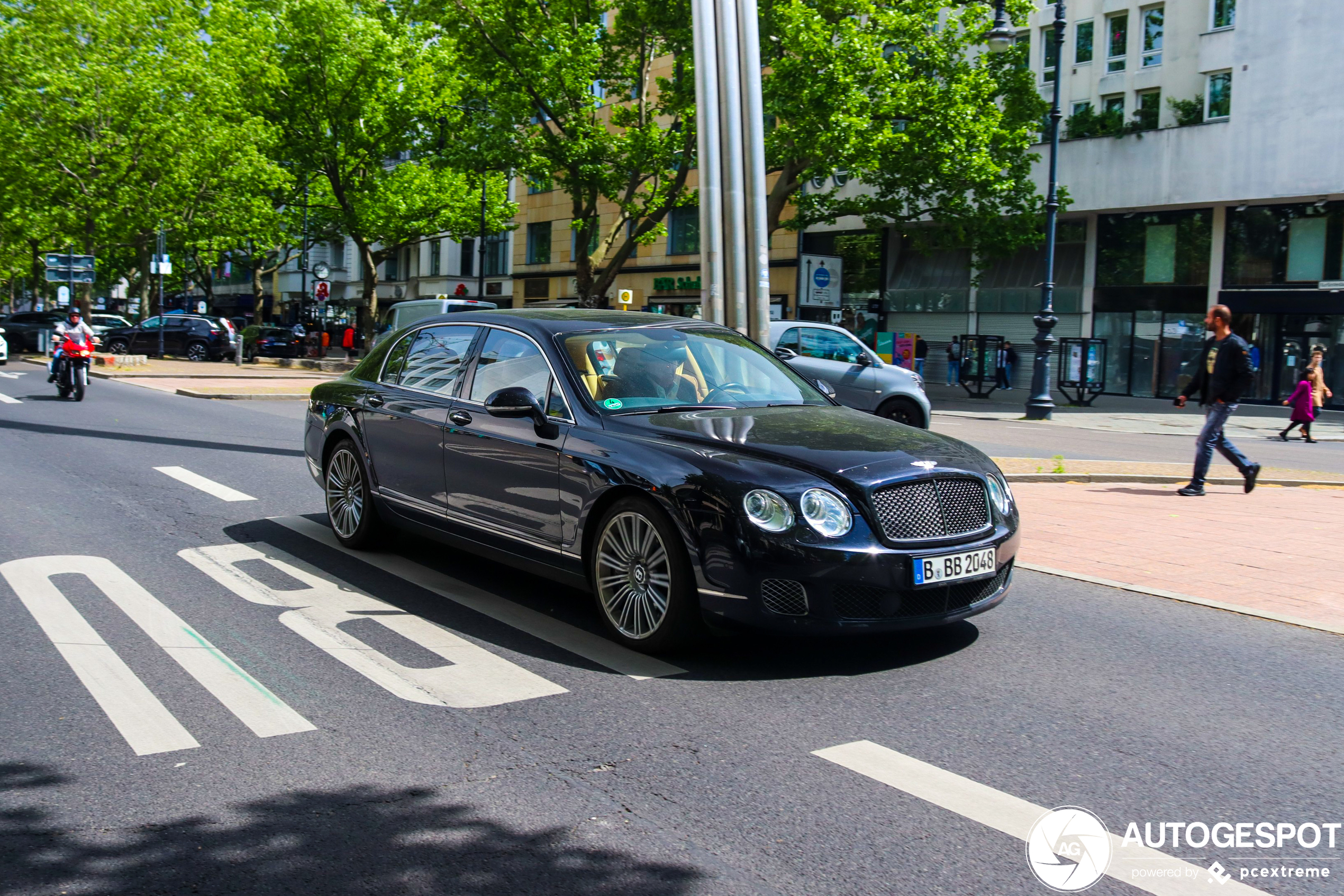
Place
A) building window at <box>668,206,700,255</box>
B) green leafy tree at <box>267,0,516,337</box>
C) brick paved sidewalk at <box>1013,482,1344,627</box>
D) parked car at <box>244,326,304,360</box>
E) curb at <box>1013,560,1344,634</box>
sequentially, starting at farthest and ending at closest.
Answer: building window at <box>668,206,700,255</box> < parked car at <box>244,326,304,360</box> < green leafy tree at <box>267,0,516,337</box> < brick paved sidewalk at <box>1013,482,1344,627</box> < curb at <box>1013,560,1344,634</box>

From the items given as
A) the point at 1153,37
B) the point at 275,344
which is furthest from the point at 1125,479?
the point at 275,344

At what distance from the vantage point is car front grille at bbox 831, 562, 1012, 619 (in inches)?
194

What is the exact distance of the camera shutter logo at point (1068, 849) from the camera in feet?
10.6

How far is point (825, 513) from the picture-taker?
493 centimetres

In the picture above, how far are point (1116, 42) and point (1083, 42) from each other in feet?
3.71

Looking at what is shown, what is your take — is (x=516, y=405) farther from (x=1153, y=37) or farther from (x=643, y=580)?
(x=1153, y=37)

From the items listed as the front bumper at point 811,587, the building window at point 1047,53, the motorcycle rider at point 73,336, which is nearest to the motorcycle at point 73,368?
the motorcycle rider at point 73,336

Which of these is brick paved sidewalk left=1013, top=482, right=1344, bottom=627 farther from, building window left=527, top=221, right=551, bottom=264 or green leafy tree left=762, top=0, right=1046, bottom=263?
building window left=527, top=221, right=551, bottom=264

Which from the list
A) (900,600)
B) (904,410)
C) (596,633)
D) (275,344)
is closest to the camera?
(900,600)

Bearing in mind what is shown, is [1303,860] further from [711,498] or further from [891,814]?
[711,498]

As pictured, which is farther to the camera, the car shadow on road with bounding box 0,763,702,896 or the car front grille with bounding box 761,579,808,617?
the car front grille with bounding box 761,579,808,617

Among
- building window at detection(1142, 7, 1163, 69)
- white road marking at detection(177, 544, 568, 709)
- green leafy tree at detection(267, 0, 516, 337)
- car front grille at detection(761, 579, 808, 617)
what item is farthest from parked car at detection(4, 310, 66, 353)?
car front grille at detection(761, 579, 808, 617)

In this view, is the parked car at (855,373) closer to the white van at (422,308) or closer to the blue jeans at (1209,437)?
the blue jeans at (1209,437)

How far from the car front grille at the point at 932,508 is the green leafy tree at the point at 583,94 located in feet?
93.4
